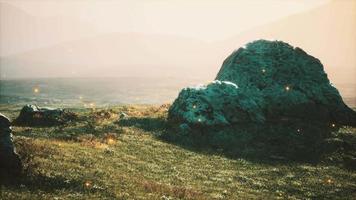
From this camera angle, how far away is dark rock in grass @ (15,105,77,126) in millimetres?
46750

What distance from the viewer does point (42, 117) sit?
47.4m

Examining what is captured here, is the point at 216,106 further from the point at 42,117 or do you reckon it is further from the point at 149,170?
the point at 42,117

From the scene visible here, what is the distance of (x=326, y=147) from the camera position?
1620 inches

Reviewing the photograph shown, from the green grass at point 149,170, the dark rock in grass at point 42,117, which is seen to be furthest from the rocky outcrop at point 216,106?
the dark rock in grass at point 42,117

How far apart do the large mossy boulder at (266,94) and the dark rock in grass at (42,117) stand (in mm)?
12870

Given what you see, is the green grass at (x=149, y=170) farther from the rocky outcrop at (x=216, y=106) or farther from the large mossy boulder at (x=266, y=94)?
the large mossy boulder at (x=266, y=94)

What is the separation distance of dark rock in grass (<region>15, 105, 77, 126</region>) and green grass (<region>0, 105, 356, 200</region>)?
3.18m

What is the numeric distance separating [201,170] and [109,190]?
10.6 metres

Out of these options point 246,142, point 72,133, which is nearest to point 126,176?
point 72,133

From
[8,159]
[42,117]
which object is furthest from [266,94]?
[8,159]

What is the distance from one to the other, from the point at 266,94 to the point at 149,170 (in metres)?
25.4

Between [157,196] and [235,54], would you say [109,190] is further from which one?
[235,54]

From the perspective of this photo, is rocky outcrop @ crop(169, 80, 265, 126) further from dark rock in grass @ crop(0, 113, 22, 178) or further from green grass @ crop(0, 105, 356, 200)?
dark rock in grass @ crop(0, 113, 22, 178)

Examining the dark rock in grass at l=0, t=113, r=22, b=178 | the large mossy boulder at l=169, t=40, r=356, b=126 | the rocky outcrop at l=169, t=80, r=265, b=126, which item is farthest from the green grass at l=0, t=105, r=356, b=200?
the large mossy boulder at l=169, t=40, r=356, b=126
